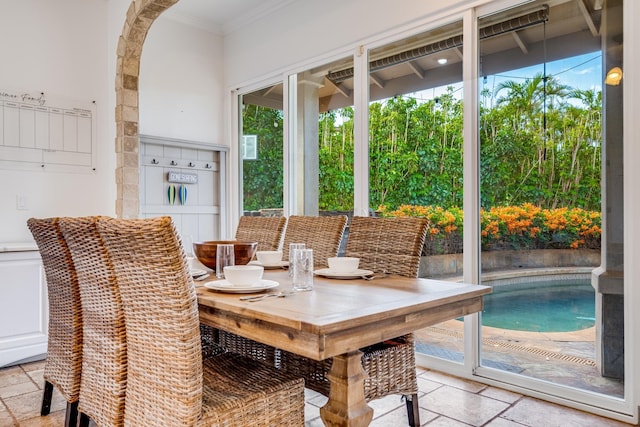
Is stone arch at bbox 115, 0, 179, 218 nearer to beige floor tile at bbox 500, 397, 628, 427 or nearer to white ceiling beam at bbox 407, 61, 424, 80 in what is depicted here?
white ceiling beam at bbox 407, 61, 424, 80

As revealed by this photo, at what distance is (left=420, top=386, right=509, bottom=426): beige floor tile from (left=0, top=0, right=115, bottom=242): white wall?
292 cm

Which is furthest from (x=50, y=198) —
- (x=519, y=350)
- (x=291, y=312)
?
(x=519, y=350)

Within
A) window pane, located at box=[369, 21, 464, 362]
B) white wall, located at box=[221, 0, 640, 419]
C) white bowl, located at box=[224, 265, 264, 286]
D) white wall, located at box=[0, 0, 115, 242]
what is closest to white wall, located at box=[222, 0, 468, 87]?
white wall, located at box=[221, 0, 640, 419]

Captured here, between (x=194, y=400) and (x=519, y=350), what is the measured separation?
6.79 feet

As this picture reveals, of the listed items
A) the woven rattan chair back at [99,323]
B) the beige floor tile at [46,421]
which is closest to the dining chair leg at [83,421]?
the woven rattan chair back at [99,323]

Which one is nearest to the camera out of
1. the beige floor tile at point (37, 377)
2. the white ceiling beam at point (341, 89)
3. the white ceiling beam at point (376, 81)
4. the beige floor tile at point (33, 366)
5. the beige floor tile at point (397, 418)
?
the beige floor tile at point (397, 418)

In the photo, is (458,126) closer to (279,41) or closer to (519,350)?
(519,350)

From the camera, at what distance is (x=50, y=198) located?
373 centimetres

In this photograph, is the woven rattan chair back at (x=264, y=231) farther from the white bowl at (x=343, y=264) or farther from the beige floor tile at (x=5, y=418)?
the beige floor tile at (x=5, y=418)

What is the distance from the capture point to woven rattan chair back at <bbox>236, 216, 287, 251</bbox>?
10.2 feet

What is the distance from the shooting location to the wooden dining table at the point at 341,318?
53.1 inches

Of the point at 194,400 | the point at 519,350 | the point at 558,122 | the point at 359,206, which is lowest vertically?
the point at 519,350

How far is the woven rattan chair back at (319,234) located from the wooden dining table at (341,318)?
830mm

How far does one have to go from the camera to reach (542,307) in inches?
106
